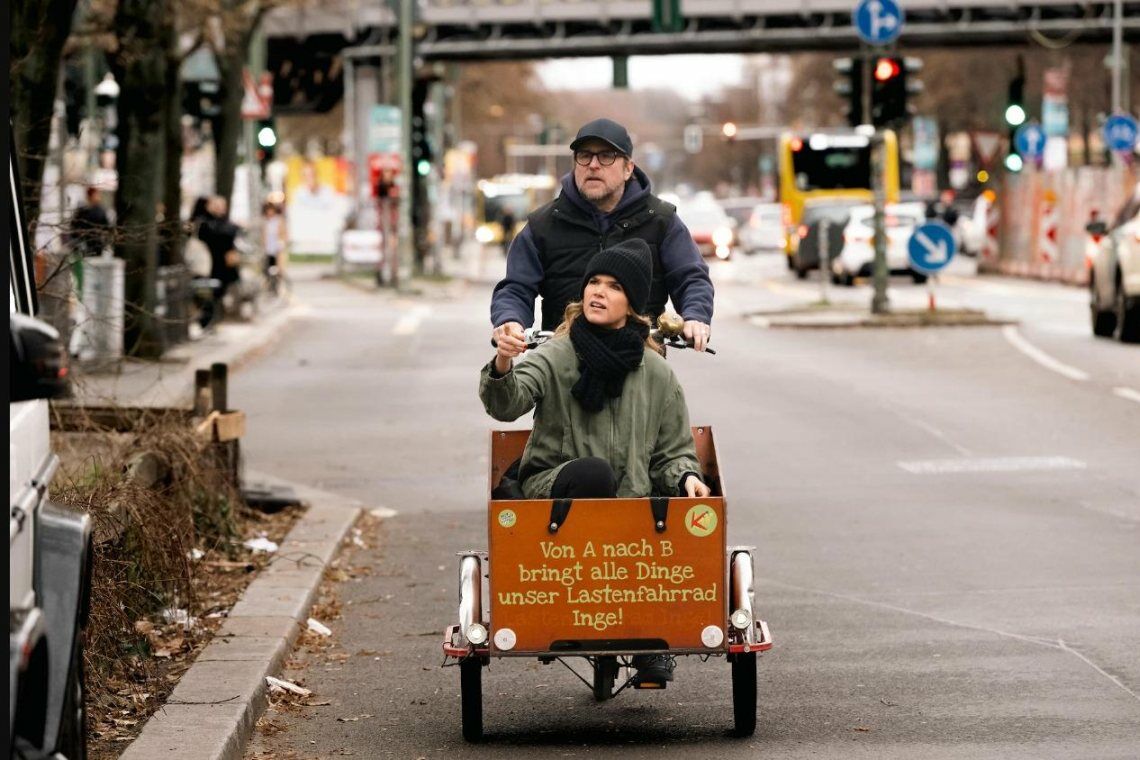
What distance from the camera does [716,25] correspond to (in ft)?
206

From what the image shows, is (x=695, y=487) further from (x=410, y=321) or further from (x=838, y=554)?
(x=410, y=321)

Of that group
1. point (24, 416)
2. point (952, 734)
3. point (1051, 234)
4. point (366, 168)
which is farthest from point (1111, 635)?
point (366, 168)

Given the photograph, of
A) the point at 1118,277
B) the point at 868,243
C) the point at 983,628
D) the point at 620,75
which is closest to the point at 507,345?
the point at 983,628

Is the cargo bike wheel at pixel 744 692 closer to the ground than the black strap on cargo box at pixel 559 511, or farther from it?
closer to the ground

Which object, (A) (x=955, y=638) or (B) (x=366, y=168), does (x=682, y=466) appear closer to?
(A) (x=955, y=638)

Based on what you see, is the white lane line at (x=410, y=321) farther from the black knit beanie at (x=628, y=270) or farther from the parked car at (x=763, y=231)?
the parked car at (x=763, y=231)

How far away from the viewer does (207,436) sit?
35.2 feet

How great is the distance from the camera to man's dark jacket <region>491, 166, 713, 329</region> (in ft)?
24.5

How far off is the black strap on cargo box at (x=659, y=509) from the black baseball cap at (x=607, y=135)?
1.29 m

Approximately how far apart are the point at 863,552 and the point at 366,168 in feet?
148

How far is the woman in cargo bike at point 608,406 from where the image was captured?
6.64m

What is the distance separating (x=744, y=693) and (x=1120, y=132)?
4365cm

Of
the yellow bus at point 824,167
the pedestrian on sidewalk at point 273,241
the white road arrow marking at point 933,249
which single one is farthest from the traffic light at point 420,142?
the white road arrow marking at point 933,249

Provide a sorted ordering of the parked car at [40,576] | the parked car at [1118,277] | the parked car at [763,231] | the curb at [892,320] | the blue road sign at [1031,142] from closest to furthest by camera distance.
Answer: the parked car at [40,576] < the parked car at [1118,277] < the curb at [892,320] < the blue road sign at [1031,142] < the parked car at [763,231]
